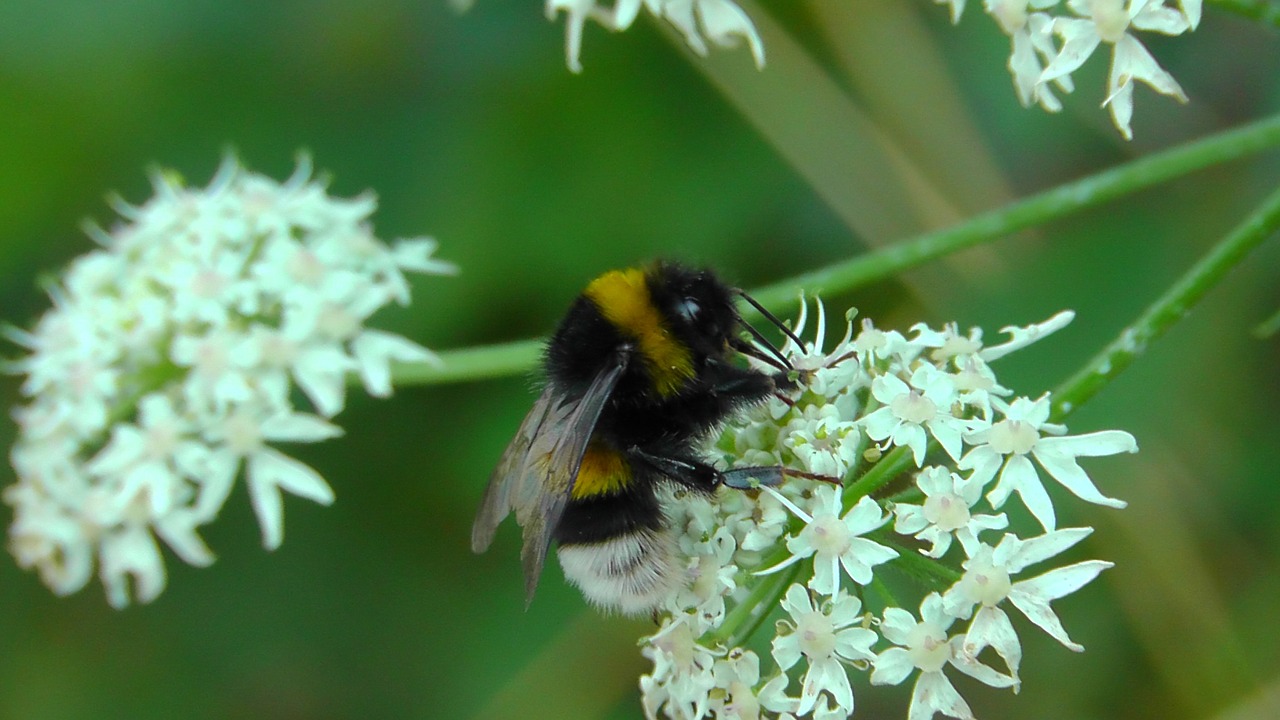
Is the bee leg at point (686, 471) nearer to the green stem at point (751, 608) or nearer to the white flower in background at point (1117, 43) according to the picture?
the green stem at point (751, 608)

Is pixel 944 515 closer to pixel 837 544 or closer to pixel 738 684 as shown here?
pixel 837 544

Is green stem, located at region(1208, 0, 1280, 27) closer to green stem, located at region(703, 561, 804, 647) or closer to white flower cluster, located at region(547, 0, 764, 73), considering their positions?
white flower cluster, located at region(547, 0, 764, 73)

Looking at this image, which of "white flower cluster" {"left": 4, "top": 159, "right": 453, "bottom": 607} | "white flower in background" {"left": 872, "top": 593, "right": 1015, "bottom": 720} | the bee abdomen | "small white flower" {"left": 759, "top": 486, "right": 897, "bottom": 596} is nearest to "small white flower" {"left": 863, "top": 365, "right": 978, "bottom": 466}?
"small white flower" {"left": 759, "top": 486, "right": 897, "bottom": 596}

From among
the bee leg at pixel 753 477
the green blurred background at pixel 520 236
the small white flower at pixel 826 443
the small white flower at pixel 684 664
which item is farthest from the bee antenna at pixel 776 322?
the green blurred background at pixel 520 236

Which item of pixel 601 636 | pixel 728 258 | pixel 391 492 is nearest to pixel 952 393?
pixel 728 258

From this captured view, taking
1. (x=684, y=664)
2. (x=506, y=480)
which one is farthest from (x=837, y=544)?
(x=506, y=480)

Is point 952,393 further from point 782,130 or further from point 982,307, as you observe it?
point 782,130
